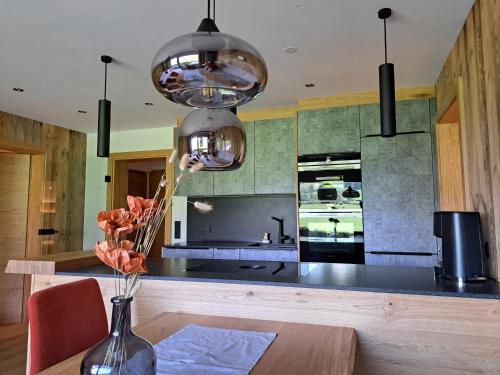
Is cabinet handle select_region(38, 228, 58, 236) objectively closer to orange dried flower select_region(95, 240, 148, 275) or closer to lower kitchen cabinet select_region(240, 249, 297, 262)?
lower kitchen cabinet select_region(240, 249, 297, 262)

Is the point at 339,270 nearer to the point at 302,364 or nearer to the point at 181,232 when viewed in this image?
the point at 302,364

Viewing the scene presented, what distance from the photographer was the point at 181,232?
15.5ft

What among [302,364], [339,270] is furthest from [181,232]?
[302,364]

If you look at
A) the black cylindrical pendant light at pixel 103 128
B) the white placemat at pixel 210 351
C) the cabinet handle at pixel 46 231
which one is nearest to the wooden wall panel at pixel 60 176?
the cabinet handle at pixel 46 231

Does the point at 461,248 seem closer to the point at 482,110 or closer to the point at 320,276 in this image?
the point at 320,276

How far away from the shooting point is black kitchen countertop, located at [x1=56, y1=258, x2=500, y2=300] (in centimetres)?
159

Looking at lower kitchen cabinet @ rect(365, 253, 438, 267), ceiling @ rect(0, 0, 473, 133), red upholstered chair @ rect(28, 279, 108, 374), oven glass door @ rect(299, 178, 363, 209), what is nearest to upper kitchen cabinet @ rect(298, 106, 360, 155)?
ceiling @ rect(0, 0, 473, 133)

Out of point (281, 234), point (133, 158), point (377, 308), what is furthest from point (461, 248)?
point (133, 158)

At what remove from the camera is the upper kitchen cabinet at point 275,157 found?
4.00 meters

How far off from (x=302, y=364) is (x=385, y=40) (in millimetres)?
2074

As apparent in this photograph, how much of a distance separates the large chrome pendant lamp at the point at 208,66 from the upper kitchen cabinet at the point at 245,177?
2.83m

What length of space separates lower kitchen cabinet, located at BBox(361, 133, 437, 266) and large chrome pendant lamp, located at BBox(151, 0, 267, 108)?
8.08 feet

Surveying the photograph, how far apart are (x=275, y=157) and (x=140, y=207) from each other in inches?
125

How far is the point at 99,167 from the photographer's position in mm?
5230
